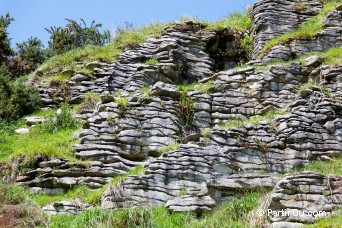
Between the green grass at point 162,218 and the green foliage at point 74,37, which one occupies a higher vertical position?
the green foliage at point 74,37

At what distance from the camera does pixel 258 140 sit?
15117 millimetres

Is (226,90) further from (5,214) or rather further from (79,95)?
(5,214)

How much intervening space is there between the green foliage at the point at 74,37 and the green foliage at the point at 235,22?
5.92m

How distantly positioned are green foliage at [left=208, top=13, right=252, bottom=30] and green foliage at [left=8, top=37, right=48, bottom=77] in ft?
30.5

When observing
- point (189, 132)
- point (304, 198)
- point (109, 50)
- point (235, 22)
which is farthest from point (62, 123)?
point (235, 22)

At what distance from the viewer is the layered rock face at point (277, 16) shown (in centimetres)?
2173

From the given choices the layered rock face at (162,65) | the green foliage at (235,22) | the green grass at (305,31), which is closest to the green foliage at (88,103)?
the layered rock face at (162,65)

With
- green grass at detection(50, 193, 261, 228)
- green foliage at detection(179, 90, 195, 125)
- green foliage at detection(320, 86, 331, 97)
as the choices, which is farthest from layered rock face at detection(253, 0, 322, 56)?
green grass at detection(50, 193, 261, 228)

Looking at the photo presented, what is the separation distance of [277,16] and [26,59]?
13.1 m

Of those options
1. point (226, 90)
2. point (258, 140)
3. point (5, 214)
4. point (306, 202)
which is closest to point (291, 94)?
point (226, 90)

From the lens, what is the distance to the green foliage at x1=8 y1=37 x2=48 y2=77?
85.6ft

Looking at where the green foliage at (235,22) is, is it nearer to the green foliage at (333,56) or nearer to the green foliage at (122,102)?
the green foliage at (333,56)

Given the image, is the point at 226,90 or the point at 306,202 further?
the point at 226,90

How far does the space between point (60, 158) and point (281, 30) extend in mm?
11573
